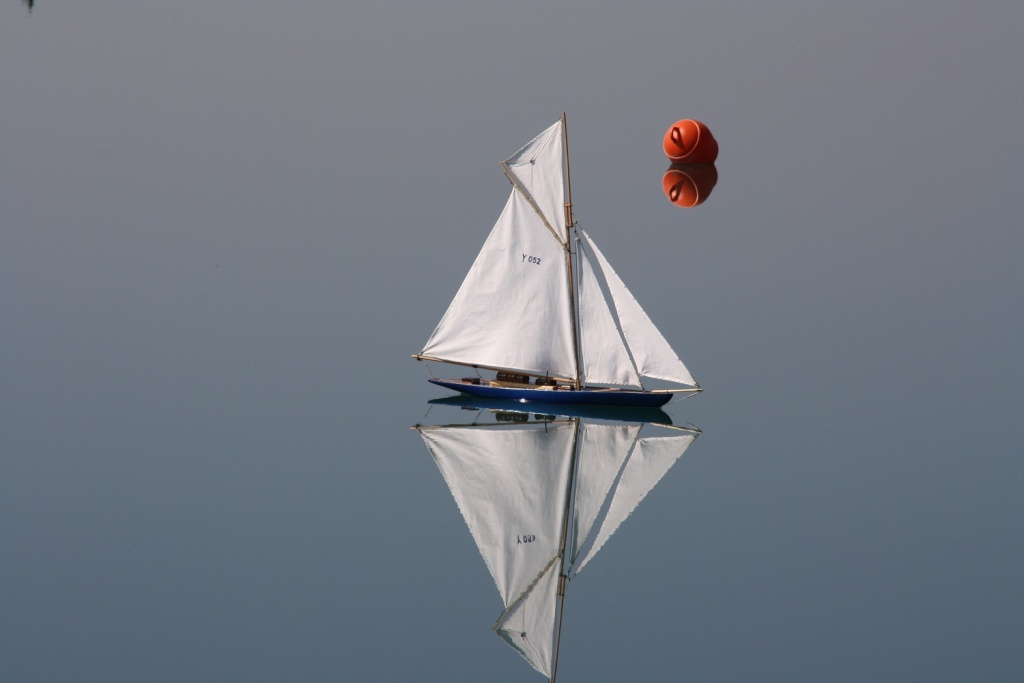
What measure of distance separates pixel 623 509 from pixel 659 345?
1284cm

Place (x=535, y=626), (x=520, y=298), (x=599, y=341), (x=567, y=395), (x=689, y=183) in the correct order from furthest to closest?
(x=689, y=183), (x=520, y=298), (x=599, y=341), (x=567, y=395), (x=535, y=626)

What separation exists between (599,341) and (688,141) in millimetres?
11448

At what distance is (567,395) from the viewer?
52562 millimetres

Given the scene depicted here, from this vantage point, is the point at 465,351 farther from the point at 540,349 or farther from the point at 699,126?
the point at 699,126

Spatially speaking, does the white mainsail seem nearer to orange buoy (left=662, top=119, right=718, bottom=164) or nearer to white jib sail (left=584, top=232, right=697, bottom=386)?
white jib sail (left=584, top=232, right=697, bottom=386)

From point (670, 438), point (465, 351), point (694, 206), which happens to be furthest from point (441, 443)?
point (694, 206)

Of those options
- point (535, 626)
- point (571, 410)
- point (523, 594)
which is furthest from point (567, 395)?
point (535, 626)

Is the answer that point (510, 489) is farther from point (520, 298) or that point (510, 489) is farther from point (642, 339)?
point (520, 298)

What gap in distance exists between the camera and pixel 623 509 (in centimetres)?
3909

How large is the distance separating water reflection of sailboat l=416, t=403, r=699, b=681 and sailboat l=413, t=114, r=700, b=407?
11.6 feet

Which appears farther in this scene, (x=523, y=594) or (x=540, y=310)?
(x=540, y=310)

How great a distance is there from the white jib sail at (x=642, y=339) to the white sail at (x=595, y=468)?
3.06 meters

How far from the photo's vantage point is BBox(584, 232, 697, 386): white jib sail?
50.7 meters

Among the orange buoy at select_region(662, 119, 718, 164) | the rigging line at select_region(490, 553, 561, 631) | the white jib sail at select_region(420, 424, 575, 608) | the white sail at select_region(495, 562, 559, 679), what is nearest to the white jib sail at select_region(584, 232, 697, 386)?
the white jib sail at select_region(420, 424, 575, 608)
